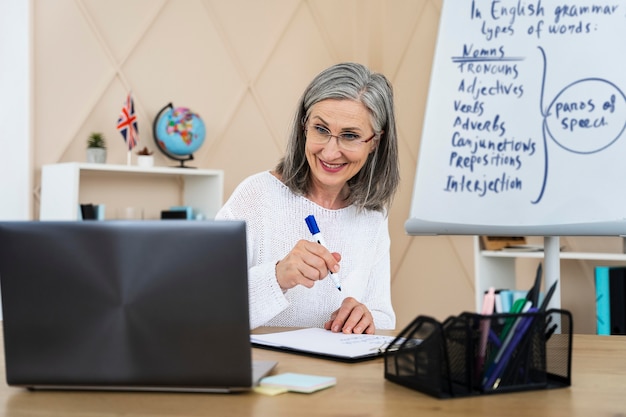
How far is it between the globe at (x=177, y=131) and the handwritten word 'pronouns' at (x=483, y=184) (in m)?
1.59

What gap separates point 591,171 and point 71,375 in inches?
43.2

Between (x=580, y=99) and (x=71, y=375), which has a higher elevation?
(x=580, y=99)

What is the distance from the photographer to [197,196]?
307 centimetres

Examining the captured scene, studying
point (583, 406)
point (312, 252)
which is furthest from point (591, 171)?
point (583, 406)

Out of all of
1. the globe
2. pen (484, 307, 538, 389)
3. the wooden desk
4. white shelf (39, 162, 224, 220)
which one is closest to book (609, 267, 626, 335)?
white shelf (39, 162, 224, 220)

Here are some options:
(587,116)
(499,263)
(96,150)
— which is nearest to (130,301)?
(587,116)

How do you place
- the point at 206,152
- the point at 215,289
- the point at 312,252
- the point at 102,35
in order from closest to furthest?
the point at 215,289 < the point at 312,252 < the point at 102,35 < the point at 206,152

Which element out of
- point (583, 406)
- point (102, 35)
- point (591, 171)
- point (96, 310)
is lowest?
point (583, 406)

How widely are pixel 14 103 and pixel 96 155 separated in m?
0.33

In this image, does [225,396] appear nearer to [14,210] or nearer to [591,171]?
[591,171]

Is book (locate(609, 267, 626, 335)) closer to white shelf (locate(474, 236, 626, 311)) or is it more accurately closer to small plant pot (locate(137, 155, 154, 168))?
white shelf (locate(474, 236, 626, 311))

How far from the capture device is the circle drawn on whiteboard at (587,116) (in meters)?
1.51

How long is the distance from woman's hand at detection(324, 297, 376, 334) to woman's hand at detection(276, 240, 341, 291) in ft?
0.26

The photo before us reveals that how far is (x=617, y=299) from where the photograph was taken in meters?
2.75
